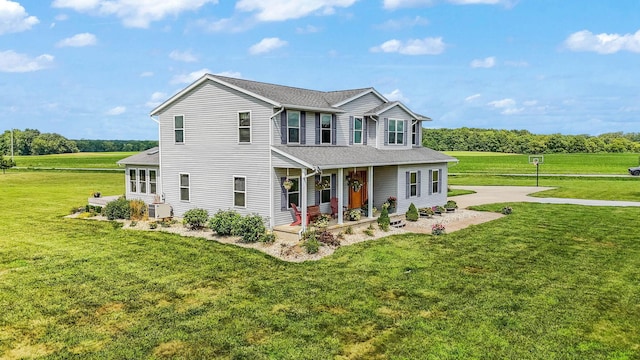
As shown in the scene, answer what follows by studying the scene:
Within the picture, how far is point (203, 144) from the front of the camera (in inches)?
785

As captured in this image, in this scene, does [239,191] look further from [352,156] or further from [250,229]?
[352,156]

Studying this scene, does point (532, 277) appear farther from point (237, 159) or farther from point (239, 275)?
point (237, 159)

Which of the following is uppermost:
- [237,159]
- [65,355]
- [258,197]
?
[237,159]

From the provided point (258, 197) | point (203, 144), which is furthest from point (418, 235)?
point (203, 144)

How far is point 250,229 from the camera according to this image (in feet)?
53.9

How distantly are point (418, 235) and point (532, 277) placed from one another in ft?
19.2

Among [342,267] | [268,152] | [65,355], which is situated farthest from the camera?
[268,152]

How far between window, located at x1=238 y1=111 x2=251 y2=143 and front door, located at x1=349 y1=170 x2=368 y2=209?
17.4ft

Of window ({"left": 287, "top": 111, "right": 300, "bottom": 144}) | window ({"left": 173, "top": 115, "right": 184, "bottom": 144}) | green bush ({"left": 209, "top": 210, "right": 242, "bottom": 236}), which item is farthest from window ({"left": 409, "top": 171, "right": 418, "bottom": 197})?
window ({"left": 173, "top": 115, "right": 184, "bottom": 144})

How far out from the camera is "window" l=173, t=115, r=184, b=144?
68.1 ft

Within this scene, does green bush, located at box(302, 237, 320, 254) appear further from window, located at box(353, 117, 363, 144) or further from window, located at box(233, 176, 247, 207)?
window, located at box(353, 117, 363, 144)

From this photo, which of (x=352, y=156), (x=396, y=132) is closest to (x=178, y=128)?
(x=352, y=156)

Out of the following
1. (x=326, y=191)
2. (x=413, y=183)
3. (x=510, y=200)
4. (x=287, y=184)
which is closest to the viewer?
(x=287, y=184)

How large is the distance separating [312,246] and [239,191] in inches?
209
